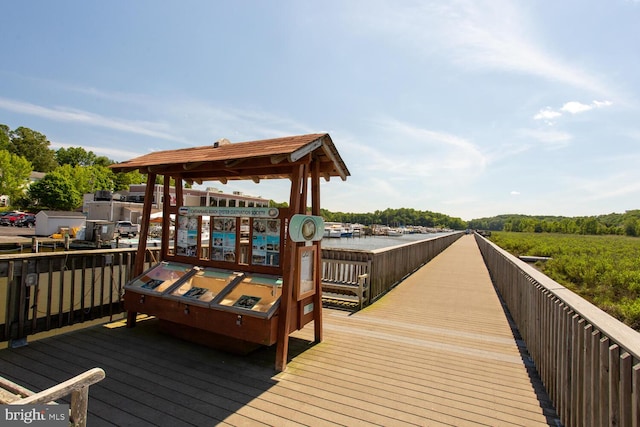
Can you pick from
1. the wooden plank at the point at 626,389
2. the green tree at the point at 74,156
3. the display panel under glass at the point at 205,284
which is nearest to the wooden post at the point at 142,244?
the display panel under glass at the point at 205,284

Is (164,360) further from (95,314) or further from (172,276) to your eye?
(95,314)

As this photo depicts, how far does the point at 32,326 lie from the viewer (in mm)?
4461

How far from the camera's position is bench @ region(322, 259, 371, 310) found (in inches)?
281

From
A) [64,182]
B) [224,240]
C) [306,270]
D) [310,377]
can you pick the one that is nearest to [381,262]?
[306,270]

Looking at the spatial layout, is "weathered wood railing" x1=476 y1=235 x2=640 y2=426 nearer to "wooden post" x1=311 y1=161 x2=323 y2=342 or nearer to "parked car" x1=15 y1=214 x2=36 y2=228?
"wooden post" x1=311 y1=161 x2=323 y2=342

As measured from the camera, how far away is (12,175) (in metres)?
46.5

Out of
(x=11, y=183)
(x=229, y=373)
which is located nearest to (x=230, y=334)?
(x=229, y=373)

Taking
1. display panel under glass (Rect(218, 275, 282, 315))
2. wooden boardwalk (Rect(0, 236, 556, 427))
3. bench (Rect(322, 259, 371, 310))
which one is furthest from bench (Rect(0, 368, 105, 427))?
bench (Rect(322, 259, 371, 310))

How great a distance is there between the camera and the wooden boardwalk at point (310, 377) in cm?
300

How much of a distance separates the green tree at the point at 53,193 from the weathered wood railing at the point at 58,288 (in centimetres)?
5416

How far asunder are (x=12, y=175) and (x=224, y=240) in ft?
193

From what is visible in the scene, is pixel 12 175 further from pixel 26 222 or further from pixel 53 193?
pixel 26 222
